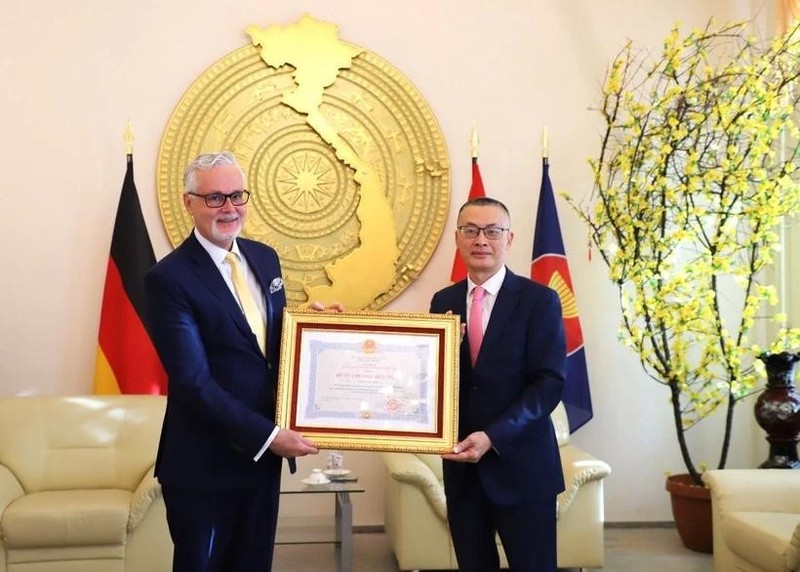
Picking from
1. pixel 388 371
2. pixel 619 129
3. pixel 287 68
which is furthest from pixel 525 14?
pixel 388 371

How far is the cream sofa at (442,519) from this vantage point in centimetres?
395

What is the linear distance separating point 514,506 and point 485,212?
0.77 m

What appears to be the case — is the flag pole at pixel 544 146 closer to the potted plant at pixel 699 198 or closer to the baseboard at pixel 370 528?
the potted plant at pixel 699 198

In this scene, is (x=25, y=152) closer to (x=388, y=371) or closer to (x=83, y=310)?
(x=83, y=310)

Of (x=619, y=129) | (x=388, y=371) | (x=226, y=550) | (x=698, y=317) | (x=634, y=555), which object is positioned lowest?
(x=634, y=555)

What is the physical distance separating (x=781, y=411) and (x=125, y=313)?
3.04 metres

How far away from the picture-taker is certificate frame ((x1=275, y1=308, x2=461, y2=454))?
7.93 ft

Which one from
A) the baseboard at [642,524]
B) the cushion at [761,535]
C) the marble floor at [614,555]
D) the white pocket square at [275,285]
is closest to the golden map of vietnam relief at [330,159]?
the marble floor at [614,555]

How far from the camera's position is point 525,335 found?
Answer: 2.45 m

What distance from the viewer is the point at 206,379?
228 cm

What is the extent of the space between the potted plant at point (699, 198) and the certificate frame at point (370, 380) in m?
2.10

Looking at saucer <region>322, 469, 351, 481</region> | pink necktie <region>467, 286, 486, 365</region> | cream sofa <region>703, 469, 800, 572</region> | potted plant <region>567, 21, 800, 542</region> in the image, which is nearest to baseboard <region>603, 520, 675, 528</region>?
potted plant <region>567, 21, 800, 542</region>

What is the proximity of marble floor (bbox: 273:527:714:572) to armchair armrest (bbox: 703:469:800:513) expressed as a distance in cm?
59

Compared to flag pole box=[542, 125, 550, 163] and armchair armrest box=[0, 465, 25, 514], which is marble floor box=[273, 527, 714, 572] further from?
flag pole box=[542, 125, 550, 163]
